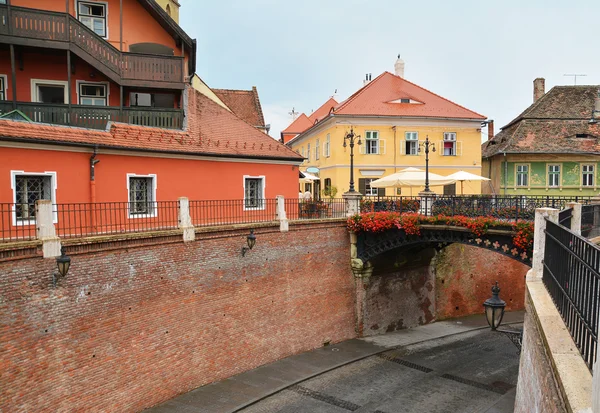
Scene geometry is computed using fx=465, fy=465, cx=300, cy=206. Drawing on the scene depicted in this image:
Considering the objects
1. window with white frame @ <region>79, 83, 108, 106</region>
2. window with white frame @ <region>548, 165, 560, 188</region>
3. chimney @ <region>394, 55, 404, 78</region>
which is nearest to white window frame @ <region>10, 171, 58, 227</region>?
window with white frame @ <region>79, 83, 108, 106</region>

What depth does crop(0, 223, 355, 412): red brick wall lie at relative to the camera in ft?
36.6

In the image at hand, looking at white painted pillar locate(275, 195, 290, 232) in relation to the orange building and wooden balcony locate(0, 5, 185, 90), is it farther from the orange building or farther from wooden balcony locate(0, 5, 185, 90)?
wooden balcony locate(0, 5, 185, 90)

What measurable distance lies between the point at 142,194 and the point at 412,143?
20.4 meters

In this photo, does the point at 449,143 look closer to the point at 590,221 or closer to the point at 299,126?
the point at 590,221

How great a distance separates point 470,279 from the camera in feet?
88.7

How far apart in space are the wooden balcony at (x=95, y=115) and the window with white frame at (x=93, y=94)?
149 centimetres

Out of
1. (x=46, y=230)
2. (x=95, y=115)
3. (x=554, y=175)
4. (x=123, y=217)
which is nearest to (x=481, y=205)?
(x=123, y=217)

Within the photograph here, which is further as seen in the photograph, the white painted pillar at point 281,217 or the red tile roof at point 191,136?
the white painted pillar at point 281,217

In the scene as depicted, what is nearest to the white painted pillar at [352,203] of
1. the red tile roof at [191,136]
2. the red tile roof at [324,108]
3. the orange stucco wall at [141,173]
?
the orange stucco wall at [141,173]

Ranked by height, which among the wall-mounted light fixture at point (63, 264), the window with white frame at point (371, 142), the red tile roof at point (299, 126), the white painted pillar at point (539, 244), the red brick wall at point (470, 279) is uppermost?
the red tile roof at point (299, 126)

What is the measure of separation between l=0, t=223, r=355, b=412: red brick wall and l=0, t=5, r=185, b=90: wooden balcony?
23.4 ft

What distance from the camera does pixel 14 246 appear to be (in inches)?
423

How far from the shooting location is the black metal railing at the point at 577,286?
4.99 metres

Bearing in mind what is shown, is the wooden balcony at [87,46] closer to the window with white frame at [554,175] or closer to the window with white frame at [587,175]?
the window with white frame at [554,175]
